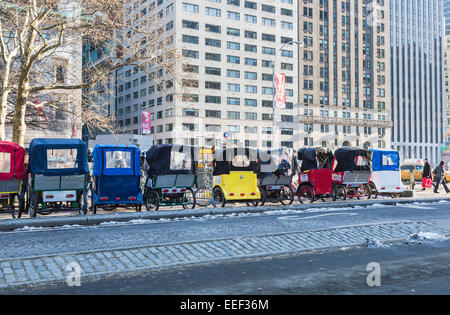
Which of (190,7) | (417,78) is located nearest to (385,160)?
(190,7)

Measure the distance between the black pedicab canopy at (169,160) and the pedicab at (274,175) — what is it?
270cm

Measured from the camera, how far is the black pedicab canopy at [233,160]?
1644 cm

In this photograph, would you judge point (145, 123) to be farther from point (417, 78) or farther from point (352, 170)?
point (417, 78)

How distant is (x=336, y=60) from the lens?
102500mm

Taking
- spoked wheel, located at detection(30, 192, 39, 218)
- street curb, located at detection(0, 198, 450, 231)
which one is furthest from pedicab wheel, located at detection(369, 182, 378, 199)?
spoked wheel, located at detection(30, 192, 39, 218)

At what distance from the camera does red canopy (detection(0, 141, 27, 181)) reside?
43.0 ft

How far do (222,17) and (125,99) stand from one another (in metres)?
25.9

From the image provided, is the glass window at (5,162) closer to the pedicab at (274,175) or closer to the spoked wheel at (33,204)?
the spoked wheel at (33,204)

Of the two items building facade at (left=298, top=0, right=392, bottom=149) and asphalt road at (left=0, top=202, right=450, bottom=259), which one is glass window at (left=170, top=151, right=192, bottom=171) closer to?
asphalt road at (left=0, top=202, right=450, bottom=259)

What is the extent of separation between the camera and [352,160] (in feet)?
64.7

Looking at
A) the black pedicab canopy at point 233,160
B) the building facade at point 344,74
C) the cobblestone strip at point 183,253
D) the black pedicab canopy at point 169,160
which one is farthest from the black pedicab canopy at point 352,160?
the building facade at point 344,74

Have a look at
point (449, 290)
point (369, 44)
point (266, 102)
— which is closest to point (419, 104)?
point (369, 44)

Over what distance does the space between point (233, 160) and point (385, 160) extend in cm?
857

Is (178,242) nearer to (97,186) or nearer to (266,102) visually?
(97,186)
